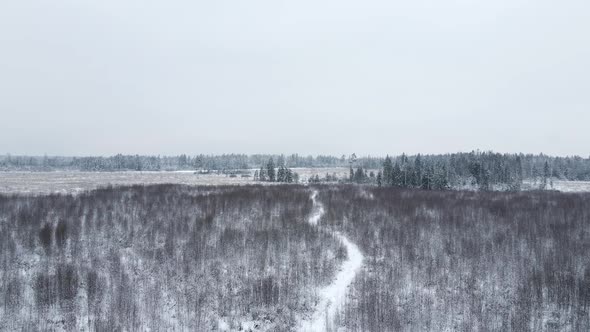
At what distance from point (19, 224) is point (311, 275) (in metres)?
14.1

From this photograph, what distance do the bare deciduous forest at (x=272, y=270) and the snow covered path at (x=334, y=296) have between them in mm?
272

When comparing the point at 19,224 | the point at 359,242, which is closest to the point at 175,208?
the point at 19,224

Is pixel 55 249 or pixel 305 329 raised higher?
pixel 55 249

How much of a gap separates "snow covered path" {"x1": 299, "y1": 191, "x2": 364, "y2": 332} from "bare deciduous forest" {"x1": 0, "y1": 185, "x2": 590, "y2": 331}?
0.89 feet

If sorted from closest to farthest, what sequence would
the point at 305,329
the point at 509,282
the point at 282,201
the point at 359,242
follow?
the point at 305,329 < the point at 509,282 < the point at 359,242 < the point at 282,201

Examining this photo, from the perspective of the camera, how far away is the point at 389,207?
75.3ft

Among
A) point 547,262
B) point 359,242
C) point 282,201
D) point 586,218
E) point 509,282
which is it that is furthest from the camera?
point 282,201

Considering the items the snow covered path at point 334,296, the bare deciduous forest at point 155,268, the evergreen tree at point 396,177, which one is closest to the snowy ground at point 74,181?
the bare deciduous forest at point 155,268

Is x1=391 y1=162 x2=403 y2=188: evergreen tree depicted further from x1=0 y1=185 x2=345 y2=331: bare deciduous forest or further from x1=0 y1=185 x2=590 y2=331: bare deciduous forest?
x1=0 y1=185 x2=345 y2=331: bare deciduous forest

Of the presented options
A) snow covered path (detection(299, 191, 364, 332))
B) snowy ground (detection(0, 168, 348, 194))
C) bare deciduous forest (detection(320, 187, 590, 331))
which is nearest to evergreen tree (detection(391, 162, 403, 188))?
snowy ground (detection(0, 168, 348, 194))

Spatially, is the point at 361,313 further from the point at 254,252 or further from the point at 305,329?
the point at 254,252

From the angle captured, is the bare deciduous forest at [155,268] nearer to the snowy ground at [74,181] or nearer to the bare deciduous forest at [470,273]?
the bare deciduous forest at [470,273]

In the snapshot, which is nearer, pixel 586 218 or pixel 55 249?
pixel 55 249

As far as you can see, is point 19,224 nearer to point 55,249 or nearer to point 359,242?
point 55,249
